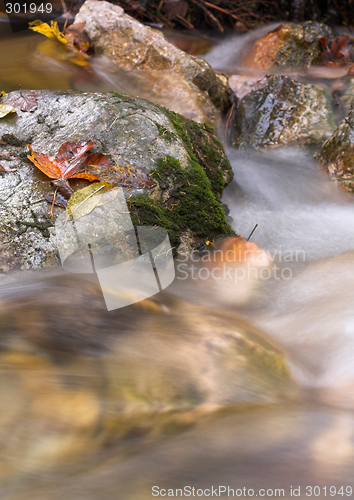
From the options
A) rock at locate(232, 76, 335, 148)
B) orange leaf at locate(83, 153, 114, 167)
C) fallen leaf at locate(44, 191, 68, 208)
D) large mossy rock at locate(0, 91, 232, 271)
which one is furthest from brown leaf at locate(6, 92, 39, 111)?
rock at locate(232, 76, 335, 148)

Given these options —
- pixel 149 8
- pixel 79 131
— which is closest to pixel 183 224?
pixel 79 131

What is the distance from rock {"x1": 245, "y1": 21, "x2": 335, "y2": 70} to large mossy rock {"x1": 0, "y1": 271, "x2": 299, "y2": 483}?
21.4 ft

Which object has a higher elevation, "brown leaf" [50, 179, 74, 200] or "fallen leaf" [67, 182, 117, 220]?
"brown leaf" [50, 179, 74, 200]

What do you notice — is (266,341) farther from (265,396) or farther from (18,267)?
(18,267)

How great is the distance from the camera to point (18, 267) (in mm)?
2258

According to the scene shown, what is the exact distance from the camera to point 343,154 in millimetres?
4215

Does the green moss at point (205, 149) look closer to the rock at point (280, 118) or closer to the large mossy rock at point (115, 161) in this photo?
the large mossy rock at point (115, 161)

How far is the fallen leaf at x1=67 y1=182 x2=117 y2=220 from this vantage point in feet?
7.80

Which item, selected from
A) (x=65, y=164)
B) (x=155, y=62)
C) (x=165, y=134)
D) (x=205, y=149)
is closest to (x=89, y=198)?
(x=65, y=164)

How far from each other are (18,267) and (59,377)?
1.12 m

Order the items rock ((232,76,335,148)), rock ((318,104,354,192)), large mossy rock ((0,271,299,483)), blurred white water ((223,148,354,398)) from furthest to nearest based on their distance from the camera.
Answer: rock ((232,76,335,148))
rock ((318,104,354,192))
blurred white water ((223,148,354,398))
large mossy rock ((0,271,299,483))

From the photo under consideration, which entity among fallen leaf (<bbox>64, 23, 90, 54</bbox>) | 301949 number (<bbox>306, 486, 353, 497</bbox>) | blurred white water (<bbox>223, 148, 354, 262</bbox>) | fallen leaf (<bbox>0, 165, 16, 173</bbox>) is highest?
fallen leaf (<bbox>64, 23, 90, 54</bbox>)

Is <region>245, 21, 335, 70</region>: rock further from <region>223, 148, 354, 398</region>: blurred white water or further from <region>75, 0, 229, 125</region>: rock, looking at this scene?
<region>223, 148, 354, 398</region>: blurred white water

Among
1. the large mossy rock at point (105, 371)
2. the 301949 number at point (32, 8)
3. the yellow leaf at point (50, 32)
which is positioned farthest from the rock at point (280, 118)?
the 301949 number at point (32, 8)
